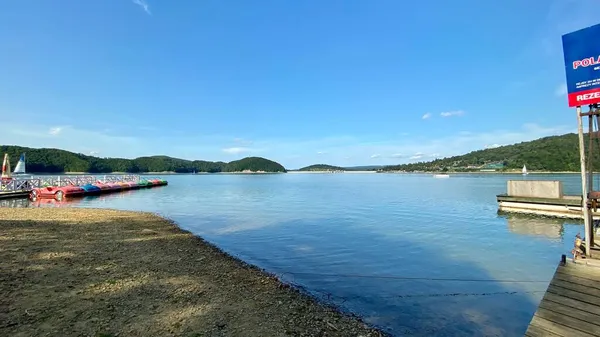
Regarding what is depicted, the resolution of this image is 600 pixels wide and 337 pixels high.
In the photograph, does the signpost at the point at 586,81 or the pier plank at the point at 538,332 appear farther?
the signpost at the point at 586,81

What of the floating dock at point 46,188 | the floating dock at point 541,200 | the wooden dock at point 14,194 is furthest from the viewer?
the floating dock at point 46,188

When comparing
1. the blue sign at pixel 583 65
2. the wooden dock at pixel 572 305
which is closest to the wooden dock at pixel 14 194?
the wooden dock at pixel 572 305

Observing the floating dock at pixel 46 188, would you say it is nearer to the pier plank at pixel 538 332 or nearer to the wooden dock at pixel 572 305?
the pier plank at pixel 538 332

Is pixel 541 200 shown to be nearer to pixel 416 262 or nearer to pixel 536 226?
pixel 536 226

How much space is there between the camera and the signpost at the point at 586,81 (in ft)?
18.0

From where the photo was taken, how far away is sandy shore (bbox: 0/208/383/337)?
557 cm

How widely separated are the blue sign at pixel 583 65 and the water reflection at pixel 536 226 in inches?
627

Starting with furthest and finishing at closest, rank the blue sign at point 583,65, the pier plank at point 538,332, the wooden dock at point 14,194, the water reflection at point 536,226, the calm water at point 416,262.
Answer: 1. the wooden dock at point 14,194
2. the water reflection at point 536,226
3. the calm water at point 416,262
4. the blue sign at point 583,65
5. the pier plank at point 538,332

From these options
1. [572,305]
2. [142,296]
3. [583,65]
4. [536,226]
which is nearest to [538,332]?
[572,305]

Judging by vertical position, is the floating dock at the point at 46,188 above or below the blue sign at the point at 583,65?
below

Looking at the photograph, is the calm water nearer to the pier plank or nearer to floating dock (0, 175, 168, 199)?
the pier plank

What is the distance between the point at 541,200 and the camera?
2705 cm

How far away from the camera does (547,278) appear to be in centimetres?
1059

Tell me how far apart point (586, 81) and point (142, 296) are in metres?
10.1
